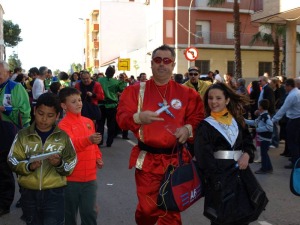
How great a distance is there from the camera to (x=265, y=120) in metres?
9.09

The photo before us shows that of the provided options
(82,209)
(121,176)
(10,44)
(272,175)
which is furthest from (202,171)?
(10,44)

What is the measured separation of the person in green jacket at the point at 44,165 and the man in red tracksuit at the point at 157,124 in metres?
0.65

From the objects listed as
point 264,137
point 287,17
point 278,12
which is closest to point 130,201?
point 264,137

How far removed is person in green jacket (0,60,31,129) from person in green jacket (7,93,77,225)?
7.48ft

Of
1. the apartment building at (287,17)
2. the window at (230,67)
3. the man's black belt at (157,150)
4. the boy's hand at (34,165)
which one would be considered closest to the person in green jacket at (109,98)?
the man's black belt at (157,150)

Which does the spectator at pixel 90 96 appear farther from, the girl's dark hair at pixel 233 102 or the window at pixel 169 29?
the window at pixel 169 29

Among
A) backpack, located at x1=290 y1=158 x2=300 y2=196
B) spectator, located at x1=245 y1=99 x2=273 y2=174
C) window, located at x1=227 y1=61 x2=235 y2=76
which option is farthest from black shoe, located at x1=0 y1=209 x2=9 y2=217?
window, located at x1=227 y1=61 x2=235 y2=76

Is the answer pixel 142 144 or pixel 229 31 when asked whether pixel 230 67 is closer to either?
pixel 229 31

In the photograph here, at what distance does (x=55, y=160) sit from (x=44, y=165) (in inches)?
7.8

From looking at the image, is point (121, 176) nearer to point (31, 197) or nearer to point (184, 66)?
point (31, 197)

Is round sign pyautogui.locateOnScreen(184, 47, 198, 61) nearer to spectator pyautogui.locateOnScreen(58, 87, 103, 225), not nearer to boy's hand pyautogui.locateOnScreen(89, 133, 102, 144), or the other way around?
spectator pyautogui.locateOnScreen(58, 87, 103, 225)

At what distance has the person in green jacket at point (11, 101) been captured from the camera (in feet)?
20.0

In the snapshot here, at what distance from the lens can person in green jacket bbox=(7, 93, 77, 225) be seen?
387 centimetres

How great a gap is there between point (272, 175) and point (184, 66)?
31.3 meters
